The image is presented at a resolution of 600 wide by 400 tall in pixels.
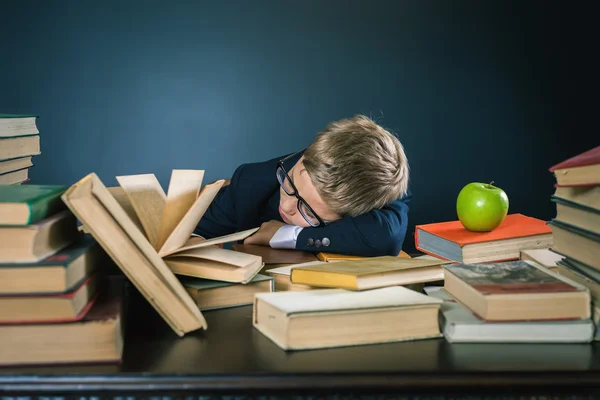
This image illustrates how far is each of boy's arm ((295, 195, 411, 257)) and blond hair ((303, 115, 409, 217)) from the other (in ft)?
0.17

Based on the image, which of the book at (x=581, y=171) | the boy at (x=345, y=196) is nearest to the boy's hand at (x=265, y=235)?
the boy at (x=345, y=196)

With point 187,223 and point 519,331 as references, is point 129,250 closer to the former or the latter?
point 187,223

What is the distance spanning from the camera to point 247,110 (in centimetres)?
379

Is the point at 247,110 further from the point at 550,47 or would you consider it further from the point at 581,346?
the point at 581,346

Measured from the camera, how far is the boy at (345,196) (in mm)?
1642

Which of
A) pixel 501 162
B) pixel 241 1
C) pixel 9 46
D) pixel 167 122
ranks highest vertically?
pixel 241 1

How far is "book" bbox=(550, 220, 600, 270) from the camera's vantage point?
854 mm

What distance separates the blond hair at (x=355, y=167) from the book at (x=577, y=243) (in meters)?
0.78

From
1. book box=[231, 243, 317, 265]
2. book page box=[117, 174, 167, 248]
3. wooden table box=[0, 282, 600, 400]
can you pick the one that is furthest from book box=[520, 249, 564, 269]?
book page box=[117, 174, 167, 248]

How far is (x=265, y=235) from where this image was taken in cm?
166

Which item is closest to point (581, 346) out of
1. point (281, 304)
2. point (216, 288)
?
point (281, 304)

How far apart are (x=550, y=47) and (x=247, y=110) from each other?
A: 2.09 metres

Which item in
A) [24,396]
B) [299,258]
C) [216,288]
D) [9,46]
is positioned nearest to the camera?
[24,396]

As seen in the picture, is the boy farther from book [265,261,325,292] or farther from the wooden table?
the wooden table
